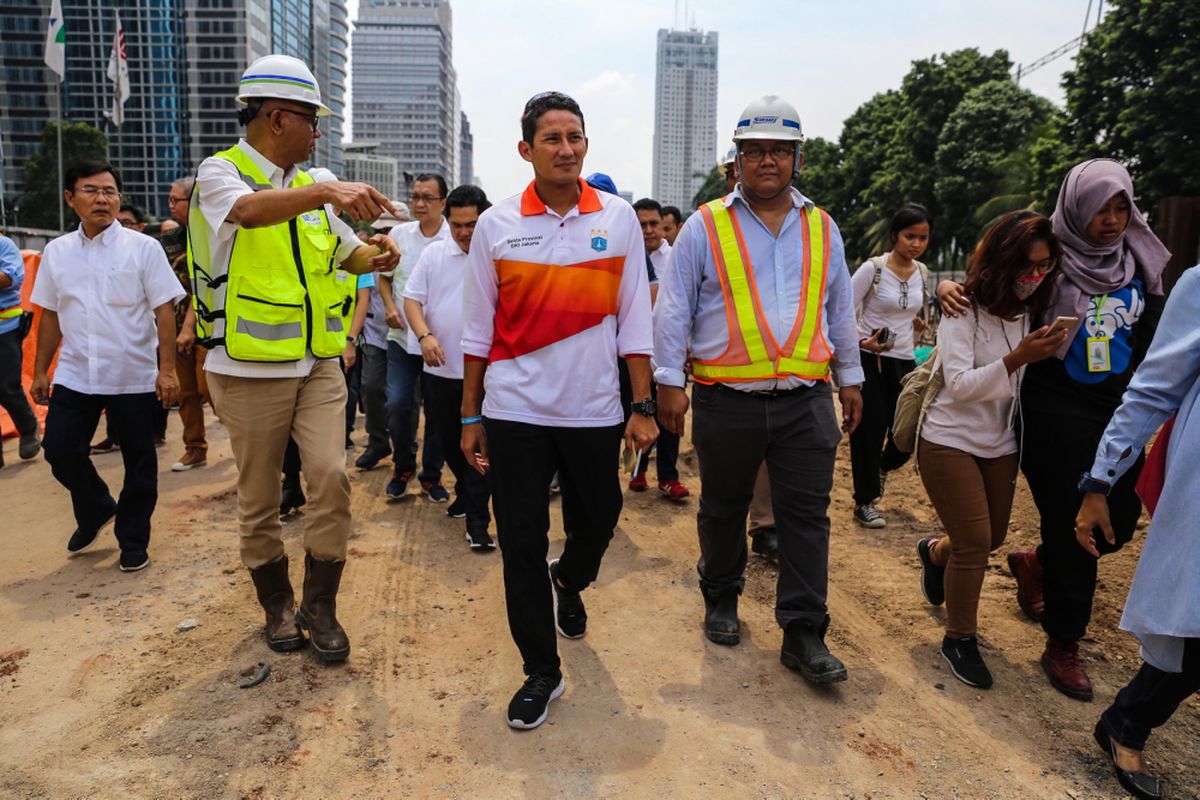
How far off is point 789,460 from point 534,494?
113 cm

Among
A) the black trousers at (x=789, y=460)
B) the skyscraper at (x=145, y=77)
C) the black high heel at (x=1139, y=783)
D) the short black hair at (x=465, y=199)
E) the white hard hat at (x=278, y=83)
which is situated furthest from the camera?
the skyscraper at (x=145, y=77)

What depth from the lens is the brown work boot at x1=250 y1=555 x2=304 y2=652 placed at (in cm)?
377

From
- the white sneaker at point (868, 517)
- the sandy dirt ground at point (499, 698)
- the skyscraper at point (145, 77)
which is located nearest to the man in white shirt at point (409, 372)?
the sandy dirt ground at point (499, 698)

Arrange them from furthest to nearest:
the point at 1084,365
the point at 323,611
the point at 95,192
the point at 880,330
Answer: the point at 880,330 → the point at 95,192 → the point at 323,611 → the point at 1084,365

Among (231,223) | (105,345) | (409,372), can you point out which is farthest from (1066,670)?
(105,345)

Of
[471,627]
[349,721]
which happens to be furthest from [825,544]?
[349,721]

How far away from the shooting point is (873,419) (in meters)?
5.81

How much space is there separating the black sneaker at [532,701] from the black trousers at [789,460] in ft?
3.48

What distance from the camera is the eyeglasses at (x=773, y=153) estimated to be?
355cm

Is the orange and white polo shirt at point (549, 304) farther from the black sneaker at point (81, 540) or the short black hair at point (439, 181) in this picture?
the short black hair at point (439, 181)

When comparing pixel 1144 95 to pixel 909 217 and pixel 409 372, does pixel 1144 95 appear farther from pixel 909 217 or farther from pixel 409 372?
pixel 409 372

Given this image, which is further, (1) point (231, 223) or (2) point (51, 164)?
(2) point (51, 164)

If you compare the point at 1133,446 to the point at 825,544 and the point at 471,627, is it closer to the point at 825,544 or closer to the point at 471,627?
the point at 825,544

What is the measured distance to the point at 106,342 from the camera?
193 inches
